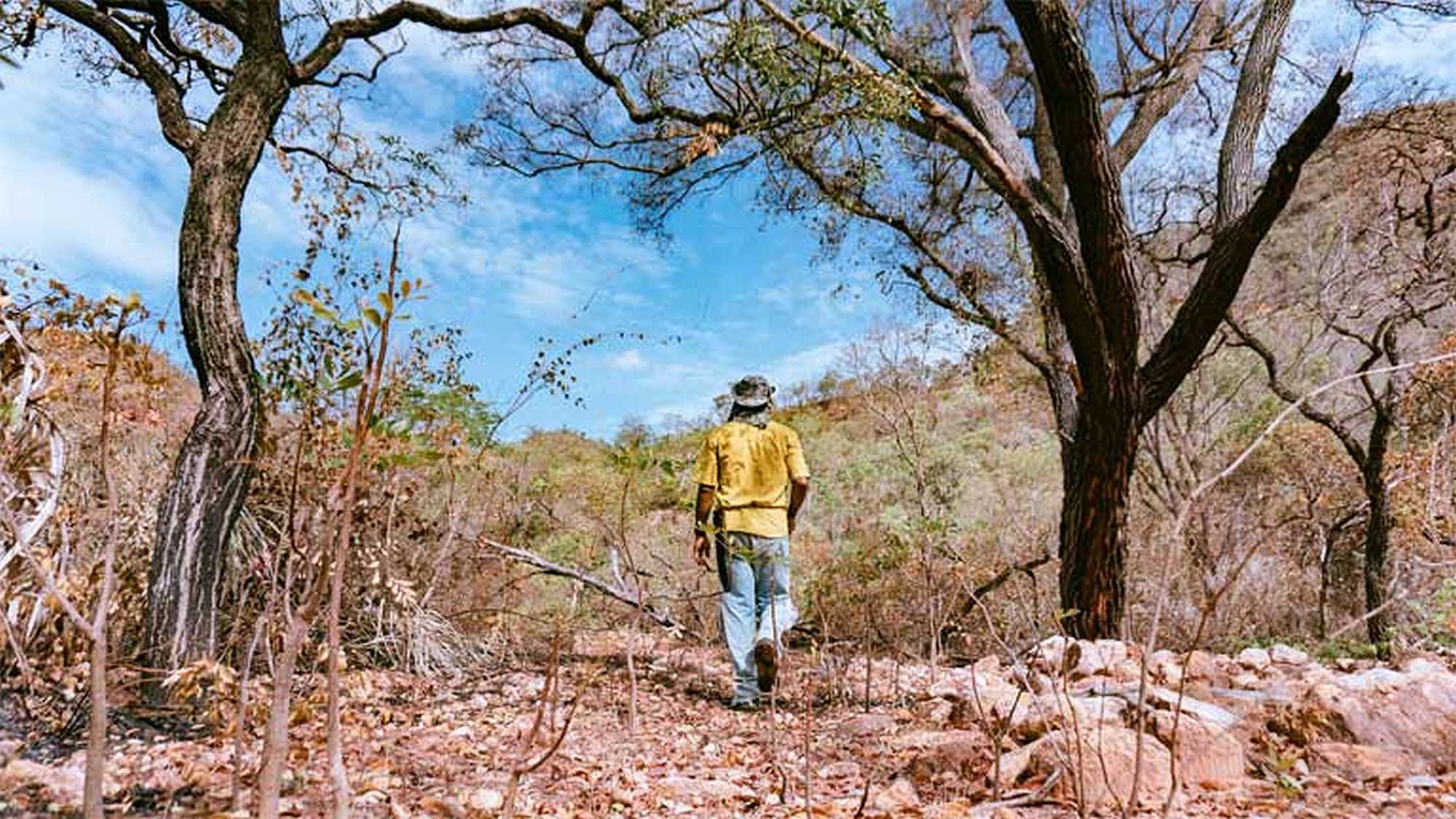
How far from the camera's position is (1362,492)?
9.71m

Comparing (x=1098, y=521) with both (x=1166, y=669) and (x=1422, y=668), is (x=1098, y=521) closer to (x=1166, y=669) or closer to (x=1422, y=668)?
(x=1166, y=669)

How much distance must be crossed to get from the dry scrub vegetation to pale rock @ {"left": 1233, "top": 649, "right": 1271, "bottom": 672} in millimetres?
116

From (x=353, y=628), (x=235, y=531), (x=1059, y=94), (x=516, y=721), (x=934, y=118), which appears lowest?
(x=516, y=721)

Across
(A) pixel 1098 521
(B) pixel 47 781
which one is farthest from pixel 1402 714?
(B) pixel 47 781

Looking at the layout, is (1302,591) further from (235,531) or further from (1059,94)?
(235,531)

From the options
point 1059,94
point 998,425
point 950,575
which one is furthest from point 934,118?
point 998,425

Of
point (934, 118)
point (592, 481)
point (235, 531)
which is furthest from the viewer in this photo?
point (592, 481)

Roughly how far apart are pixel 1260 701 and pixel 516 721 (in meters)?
3.33

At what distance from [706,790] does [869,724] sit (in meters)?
1.34

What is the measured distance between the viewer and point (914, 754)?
3396 mm

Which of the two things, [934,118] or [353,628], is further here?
[934,118]

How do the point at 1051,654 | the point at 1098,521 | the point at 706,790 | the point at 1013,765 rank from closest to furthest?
the point at 1013,765 → the point at 706,790 → the point at 1051,654 → the point at 1098,521

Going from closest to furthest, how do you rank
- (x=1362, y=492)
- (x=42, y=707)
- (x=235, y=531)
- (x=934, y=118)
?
1. (x=42, y=707)
2. (x=235, y=531)
3. (x=934, y=118)
4. (x=1362, y=492)

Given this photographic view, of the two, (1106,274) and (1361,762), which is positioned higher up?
(1106,274)
